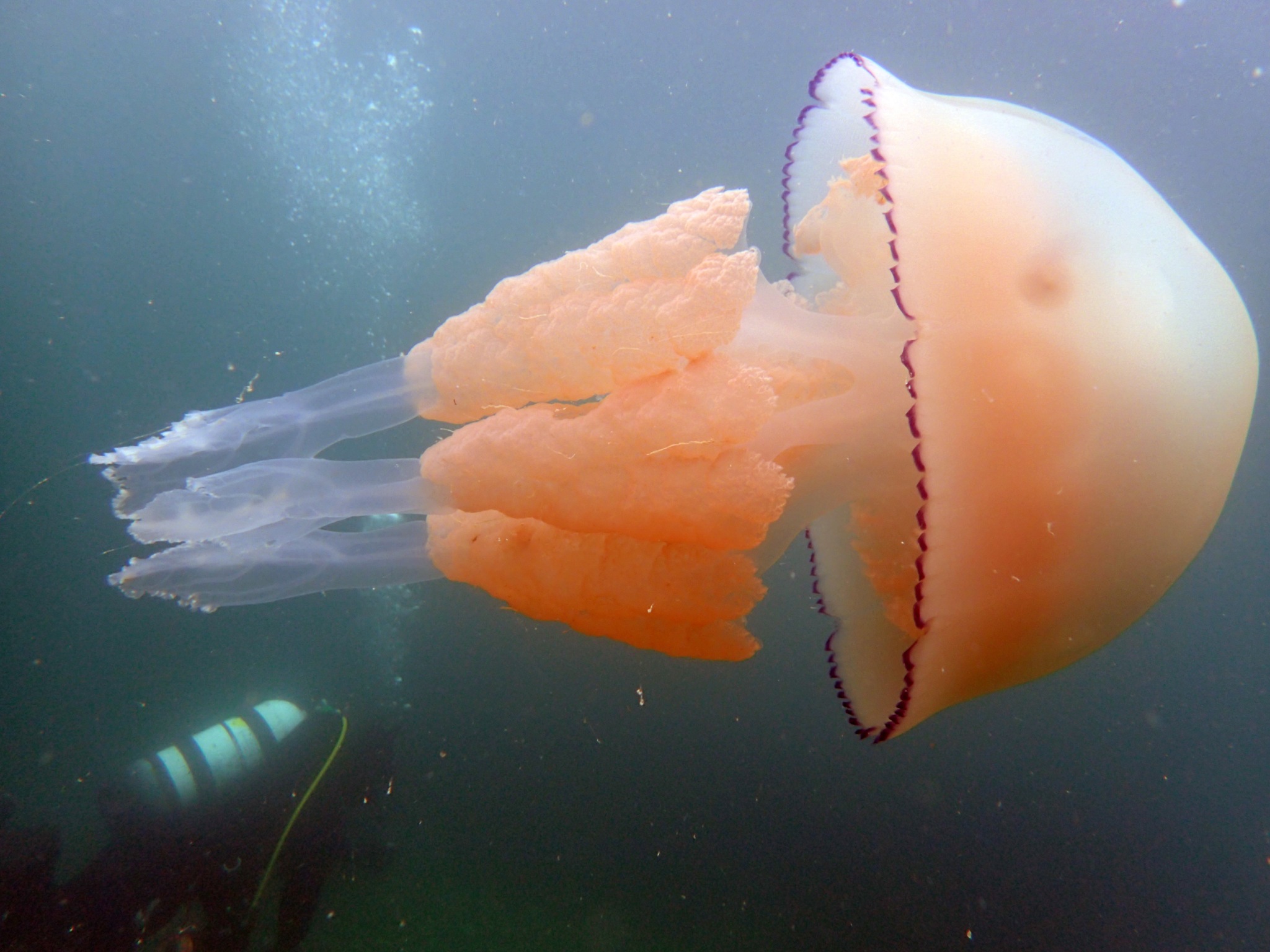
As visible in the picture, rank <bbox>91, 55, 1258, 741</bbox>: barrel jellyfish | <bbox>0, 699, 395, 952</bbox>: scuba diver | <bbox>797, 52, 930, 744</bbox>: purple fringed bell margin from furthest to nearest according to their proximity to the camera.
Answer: <bbox>0, 699, 395, 952</bbox>: scuba diver → <bbox>91, 55, 1258, 741</bbox>: barrel jellyfish → <bbox>797, 52, 930, 744</bbox>: purple fringed bell margin

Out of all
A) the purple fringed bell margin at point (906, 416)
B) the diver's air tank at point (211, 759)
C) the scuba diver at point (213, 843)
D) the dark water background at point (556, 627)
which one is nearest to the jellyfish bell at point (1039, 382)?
the purple fringed bell margin at point (906, 416)

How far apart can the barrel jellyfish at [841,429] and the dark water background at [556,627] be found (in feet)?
9.69

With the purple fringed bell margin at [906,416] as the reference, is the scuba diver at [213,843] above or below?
below

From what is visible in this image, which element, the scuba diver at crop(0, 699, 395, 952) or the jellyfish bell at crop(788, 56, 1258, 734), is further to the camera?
the scuba diver at crop(0, 699, 395, 952)

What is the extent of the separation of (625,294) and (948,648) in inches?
50.2

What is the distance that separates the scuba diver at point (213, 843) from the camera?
4.31 m

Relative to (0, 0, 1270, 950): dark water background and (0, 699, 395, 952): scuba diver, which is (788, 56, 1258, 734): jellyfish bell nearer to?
(0, 0, 1270, 950): dark water background

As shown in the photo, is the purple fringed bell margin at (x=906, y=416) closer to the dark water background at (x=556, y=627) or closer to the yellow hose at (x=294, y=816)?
the dark water background at (x=556, y=627)

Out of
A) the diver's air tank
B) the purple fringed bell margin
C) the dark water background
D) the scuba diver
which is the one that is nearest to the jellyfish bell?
the purple fringed bell margin

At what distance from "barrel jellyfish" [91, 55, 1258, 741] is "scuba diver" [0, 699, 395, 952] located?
3593 millimetres

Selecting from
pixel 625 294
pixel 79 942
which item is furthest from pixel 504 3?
pixel 79 942

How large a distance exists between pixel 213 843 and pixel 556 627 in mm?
2918

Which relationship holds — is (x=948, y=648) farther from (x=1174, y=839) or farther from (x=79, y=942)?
(x=1174, y=839)

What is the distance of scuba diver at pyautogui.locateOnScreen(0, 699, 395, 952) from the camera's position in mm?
4309
